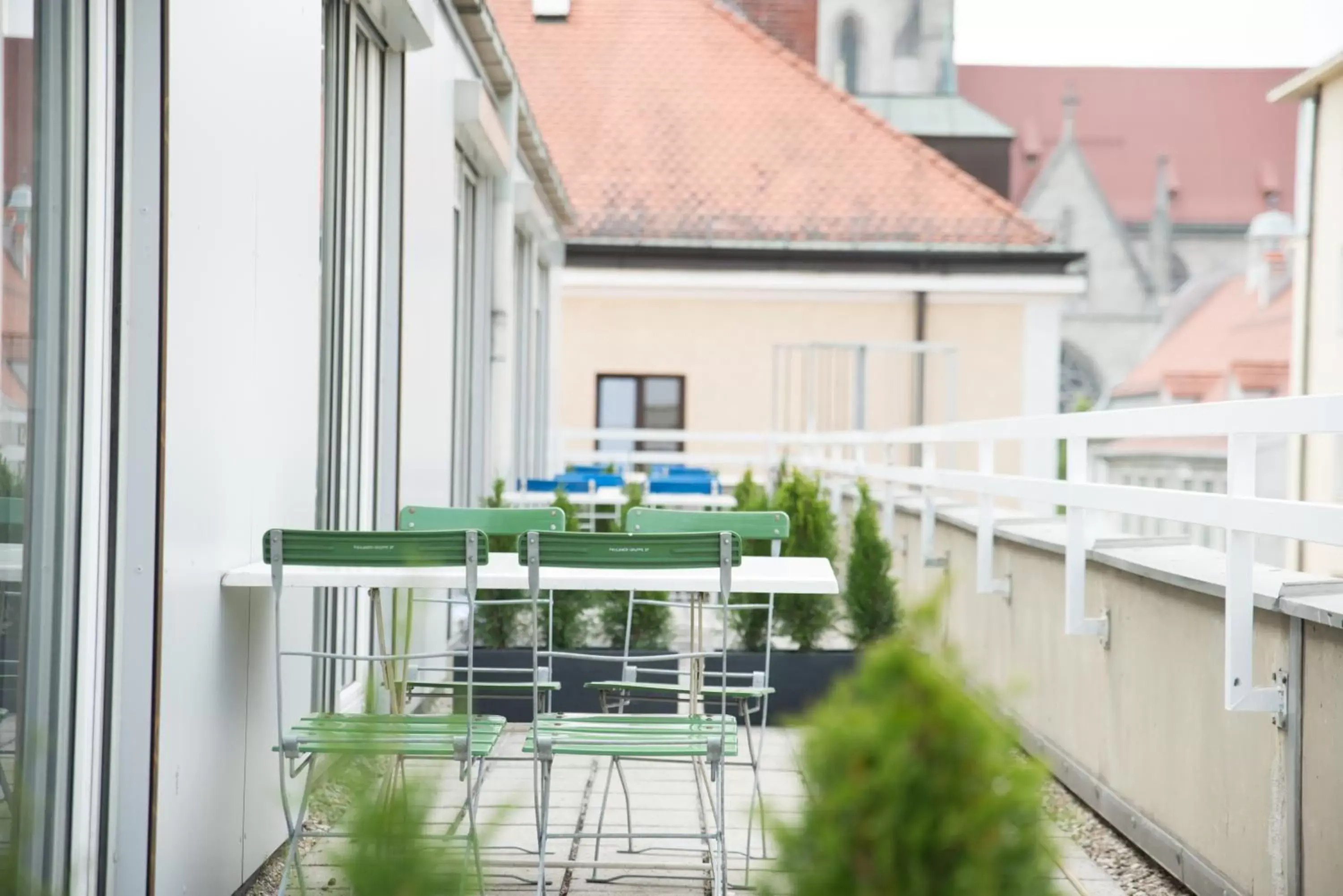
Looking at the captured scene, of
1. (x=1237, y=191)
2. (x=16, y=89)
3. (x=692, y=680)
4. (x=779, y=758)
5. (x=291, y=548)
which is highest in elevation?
(x=1237, y=191)

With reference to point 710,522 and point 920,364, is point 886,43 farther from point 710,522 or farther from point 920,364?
point 710,522

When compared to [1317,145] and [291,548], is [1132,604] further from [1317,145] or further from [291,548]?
[1317,145]

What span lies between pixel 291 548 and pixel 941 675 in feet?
9.09

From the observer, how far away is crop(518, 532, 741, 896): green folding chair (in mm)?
3906

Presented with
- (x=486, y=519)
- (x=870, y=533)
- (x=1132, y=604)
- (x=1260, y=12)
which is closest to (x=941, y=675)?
(x=1132, y=604)

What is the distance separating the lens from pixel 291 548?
3965mm

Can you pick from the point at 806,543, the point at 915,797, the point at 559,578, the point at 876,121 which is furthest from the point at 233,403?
the point at 876,121

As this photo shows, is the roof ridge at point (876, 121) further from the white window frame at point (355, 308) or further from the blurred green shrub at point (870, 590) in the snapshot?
the white window frame at point (355, 308)

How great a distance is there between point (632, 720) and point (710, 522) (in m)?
1.25

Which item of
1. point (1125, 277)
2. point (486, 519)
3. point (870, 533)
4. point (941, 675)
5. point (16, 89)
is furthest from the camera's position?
point (1125, 277)

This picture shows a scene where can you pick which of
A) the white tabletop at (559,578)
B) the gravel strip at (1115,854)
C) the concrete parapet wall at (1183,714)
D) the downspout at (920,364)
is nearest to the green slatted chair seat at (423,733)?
the white tabletop at (559,578)

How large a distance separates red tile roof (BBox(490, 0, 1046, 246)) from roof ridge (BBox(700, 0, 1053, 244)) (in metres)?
0.03

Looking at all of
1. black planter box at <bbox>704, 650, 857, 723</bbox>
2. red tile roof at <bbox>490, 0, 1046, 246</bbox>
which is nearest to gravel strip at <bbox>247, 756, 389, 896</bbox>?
black planter box at <bbox>704, 650, 857, 723</bbox>

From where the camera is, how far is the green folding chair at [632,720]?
3.91 m
